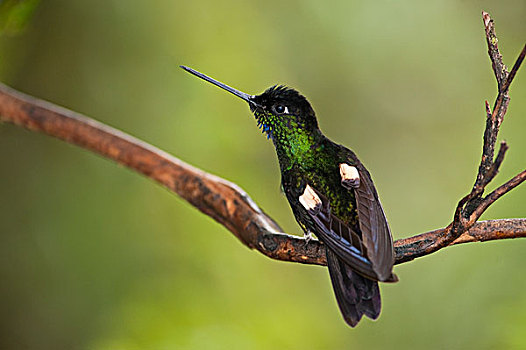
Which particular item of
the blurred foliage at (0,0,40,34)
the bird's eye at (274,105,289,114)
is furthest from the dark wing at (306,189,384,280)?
the blurred foliage at (0,0,40,34)

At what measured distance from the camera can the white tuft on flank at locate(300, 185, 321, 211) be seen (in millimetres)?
1460

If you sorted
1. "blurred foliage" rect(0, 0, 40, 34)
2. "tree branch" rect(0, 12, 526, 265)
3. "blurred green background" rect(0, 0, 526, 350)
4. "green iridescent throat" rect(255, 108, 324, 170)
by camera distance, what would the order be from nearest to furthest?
"tree branch" rect(0, 12, 526, 265) → "blurred foliage" rect(0, 0, 40, 34) → "green iridescent throat" rect(255, 108, 324, 170) → "blurred green background" rect(0, 0, 526, 350)

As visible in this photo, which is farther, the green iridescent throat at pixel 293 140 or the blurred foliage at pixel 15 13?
the green iridescent throat at pixel 293 140

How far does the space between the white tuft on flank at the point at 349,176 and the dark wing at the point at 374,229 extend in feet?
0.04

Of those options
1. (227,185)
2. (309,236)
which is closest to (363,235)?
(309,236)

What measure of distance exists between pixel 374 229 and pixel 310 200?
223 mm

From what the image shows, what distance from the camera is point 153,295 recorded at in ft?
9.75

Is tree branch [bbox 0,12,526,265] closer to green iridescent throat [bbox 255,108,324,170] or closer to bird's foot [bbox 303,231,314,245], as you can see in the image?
bird's foot [bbox 303,231,314,245]

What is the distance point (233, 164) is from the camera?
314cm

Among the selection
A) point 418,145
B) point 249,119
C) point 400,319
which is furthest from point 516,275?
point 249,119

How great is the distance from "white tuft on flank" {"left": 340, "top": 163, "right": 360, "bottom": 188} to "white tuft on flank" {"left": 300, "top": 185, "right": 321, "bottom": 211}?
0.27 ft

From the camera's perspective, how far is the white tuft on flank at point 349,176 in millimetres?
1504

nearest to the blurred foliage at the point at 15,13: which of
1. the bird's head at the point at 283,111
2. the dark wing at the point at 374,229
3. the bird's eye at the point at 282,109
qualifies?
the bird's head at the point at 283,111

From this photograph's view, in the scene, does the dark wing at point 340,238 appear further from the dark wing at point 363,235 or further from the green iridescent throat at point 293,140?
the green iridescent throat at point 293,140
